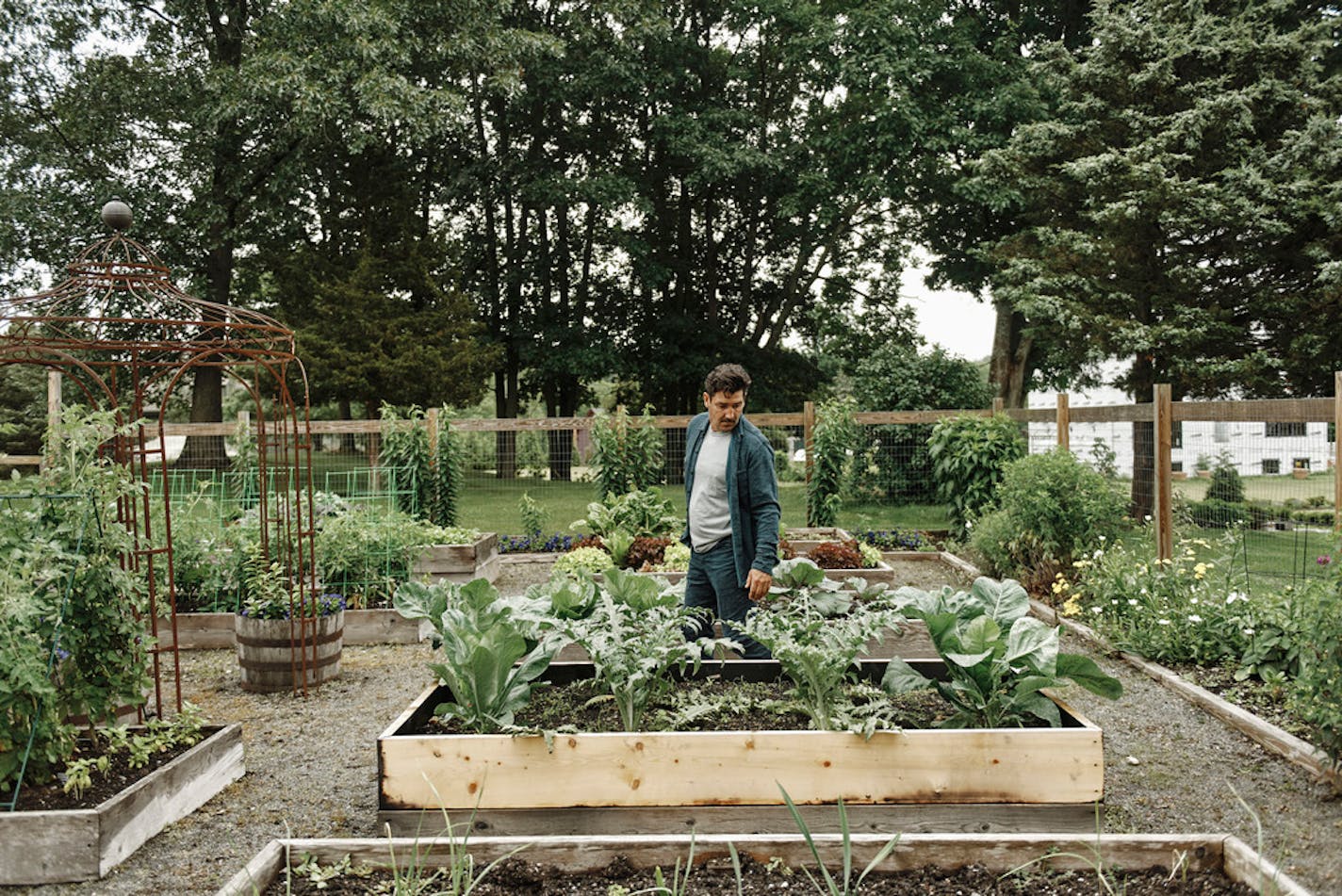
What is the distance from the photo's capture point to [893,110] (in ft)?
57.8

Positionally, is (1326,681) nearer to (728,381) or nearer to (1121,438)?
(728,381)

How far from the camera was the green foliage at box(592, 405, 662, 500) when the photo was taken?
450 inches

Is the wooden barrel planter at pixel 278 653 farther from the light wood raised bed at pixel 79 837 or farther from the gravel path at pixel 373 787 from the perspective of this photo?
the light wood raised bed at pixel 79 837

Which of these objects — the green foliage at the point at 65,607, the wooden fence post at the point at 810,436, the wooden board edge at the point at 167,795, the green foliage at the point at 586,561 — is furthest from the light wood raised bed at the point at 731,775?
the wooden fence post at the point at 810,436

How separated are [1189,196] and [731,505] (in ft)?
37.0

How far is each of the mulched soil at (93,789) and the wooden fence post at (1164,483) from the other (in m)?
6.96

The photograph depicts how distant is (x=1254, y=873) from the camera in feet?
7.82

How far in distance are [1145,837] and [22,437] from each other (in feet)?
82.7

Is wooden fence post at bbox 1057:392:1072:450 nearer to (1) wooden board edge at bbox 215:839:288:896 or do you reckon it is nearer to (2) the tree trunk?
(1) wooden board edge at bbox 215:839:288:896

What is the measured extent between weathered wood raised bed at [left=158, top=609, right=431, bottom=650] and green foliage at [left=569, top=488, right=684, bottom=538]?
9.14 feet

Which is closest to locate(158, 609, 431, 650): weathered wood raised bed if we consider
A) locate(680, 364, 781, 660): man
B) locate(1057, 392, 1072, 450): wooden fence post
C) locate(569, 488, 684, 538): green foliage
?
locate(569, 488, 684, 538): green foliage

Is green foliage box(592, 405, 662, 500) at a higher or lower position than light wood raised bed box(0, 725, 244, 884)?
higher

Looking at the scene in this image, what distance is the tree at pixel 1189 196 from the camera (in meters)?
12.4

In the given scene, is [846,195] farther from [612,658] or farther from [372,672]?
[612,658]
